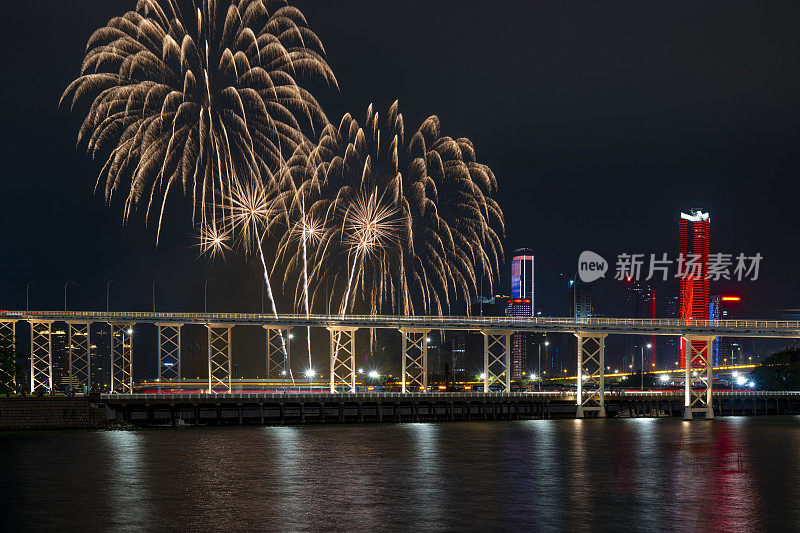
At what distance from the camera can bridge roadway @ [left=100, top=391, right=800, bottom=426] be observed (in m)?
112

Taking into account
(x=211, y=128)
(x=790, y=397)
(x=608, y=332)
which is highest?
(x=211, y=128)

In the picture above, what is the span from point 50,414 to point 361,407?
35.8 meters

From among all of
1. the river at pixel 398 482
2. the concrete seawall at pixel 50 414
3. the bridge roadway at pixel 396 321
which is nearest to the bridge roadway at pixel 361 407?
the concrete seawall at pixel 50 414

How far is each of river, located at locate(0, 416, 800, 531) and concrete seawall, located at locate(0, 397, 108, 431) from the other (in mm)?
3892

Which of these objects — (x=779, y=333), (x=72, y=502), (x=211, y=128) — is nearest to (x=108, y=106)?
(x=211, y=128)

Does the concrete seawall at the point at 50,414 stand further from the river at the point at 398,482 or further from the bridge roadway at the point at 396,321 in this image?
the bridge roadway at the point at 396,321

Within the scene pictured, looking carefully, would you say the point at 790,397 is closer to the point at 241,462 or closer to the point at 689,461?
the point at 689,461

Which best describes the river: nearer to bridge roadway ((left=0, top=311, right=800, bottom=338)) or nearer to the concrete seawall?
the concrete seawall

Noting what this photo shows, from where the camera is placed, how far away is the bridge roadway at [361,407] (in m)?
112

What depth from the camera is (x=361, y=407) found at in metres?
122

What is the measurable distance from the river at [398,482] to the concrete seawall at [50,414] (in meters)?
3.89

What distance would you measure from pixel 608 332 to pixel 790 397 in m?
53.8

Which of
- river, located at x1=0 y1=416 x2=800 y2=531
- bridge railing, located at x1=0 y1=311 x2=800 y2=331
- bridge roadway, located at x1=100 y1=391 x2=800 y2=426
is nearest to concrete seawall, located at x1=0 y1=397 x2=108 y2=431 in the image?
bridge roadway, located at x1=100 y1=391 x2=800 y2=426

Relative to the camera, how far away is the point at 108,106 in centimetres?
8281
